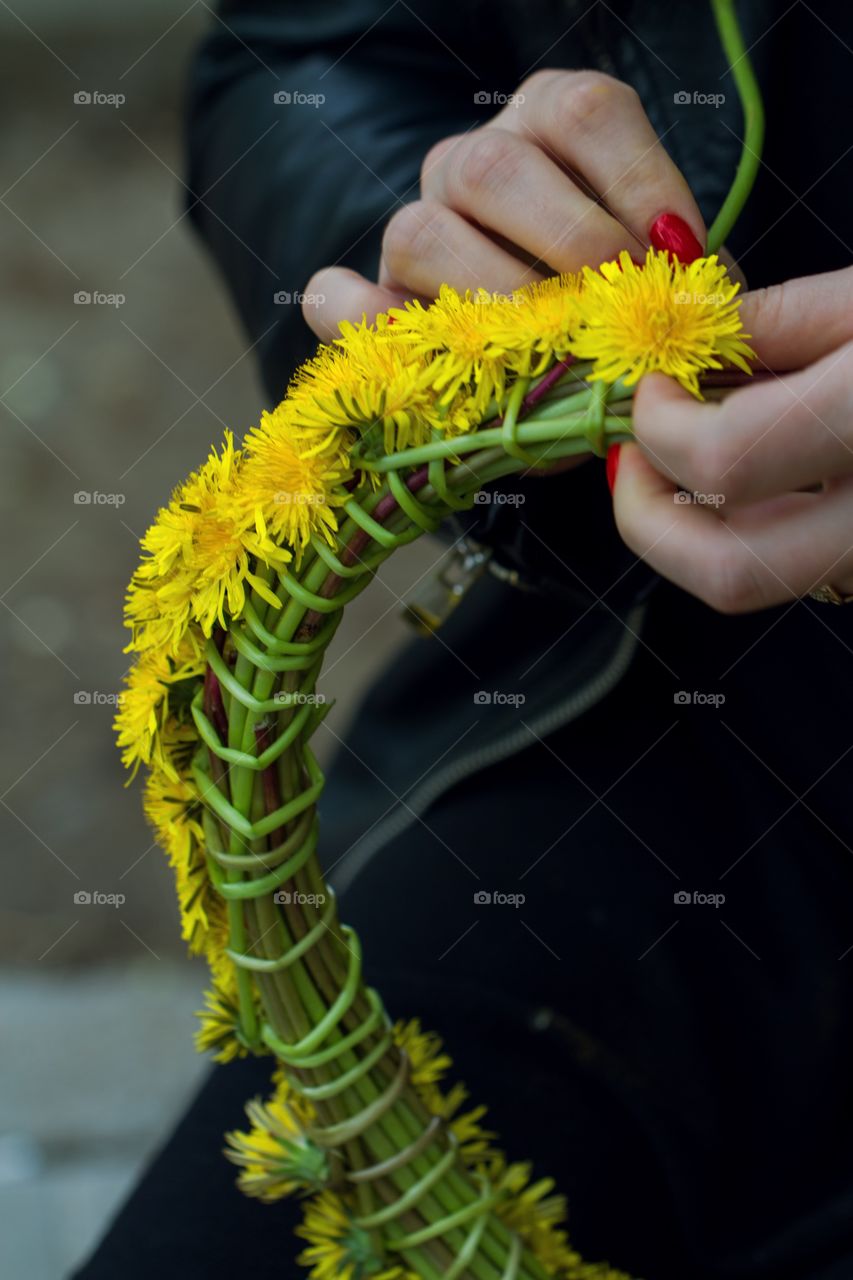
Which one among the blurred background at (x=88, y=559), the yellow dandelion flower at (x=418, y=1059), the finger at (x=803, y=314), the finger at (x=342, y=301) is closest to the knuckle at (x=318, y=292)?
the finger at (x=342, y=301)

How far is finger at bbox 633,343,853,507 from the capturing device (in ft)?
1.10

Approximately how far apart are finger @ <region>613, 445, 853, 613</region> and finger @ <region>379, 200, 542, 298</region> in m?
0.13

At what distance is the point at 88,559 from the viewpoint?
1853mm

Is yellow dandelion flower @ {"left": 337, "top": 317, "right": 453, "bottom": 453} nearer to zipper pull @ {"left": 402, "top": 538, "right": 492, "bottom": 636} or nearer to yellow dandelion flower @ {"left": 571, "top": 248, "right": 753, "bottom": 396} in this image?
yellow dandelion flower @ {"left": 571, "top": 248, "right": 753, "bottom": 396}

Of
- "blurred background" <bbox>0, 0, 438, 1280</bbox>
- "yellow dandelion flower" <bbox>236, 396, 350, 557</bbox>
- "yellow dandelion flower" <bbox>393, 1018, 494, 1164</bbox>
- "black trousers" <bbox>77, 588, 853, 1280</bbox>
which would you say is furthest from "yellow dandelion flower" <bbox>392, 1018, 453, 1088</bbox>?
"blurred background" <bbox>0, 0, 438, 1280</bbox>

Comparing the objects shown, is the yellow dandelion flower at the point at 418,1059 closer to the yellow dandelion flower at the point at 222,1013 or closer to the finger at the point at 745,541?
A: the yellow dandelion flower at the point at 222,1013

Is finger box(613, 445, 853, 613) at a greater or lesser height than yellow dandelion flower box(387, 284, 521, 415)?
Answer: lesser

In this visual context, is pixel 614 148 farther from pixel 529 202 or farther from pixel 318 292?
pixel 318 292

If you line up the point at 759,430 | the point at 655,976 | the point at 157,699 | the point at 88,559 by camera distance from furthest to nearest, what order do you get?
the point at 88,559 < the point at 655,976 < the point at 157,699 < the point at 759,430

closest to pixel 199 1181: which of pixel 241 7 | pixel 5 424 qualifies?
pixel 241 7

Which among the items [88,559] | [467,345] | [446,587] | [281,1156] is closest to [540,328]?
[467,345]

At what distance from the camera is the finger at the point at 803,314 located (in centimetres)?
38

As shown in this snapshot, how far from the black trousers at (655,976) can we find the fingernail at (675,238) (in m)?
0.24

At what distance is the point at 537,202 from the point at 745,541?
0.17 metres
